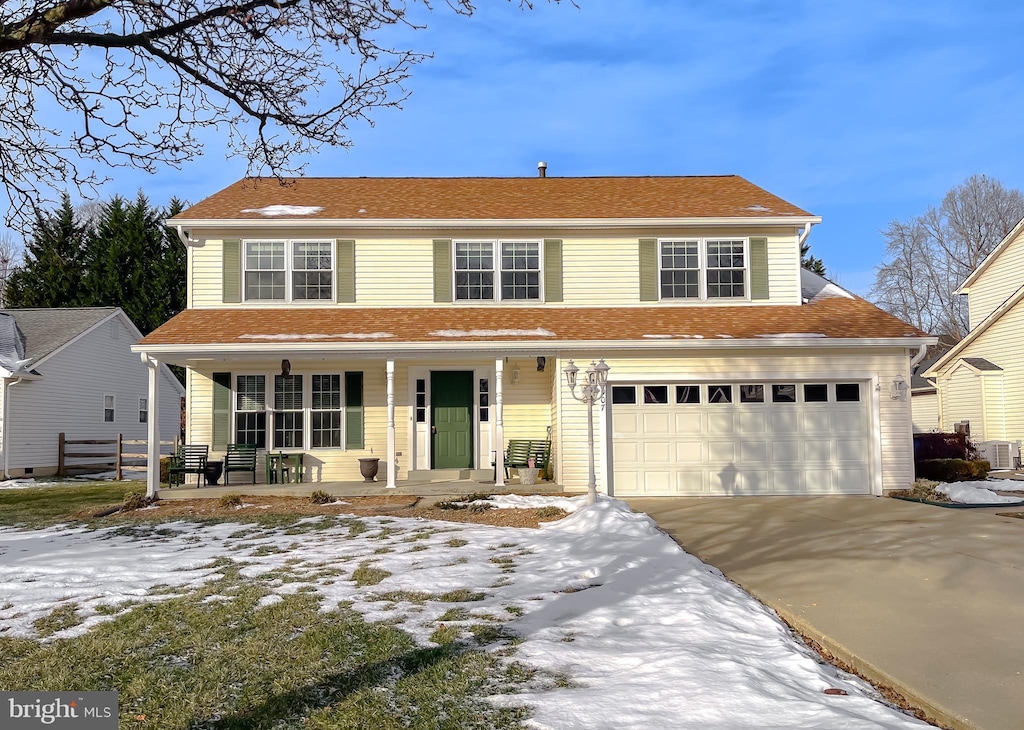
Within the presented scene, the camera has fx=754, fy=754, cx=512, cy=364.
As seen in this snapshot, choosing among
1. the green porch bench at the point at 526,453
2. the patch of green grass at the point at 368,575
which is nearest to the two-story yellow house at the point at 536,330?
the green porch bench at the point at 526,453

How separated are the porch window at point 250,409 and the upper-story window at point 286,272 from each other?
5.43 feet

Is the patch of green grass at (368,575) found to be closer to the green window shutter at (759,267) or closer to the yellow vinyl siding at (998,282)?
the green window shutter at (759,267)

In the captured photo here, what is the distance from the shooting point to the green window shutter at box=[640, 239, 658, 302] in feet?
49.1

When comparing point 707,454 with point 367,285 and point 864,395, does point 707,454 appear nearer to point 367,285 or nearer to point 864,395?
point 864,395

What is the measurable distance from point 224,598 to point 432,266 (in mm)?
9717

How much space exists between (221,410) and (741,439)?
32.2 feet

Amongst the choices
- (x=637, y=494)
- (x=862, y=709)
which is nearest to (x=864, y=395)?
(x=637, y=494)

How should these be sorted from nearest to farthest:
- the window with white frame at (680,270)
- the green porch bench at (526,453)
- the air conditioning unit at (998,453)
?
the green porch bench at (526,453), the window with white frame at (680,270), the air conditioning unit at (998,453)

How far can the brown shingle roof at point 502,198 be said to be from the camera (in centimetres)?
1510

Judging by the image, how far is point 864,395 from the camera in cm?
1356

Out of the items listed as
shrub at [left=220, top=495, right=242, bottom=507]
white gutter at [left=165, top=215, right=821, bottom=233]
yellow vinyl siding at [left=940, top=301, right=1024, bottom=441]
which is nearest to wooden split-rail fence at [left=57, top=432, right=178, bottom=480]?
white gutter at [left=165, top=215, right=821, bottom=233]

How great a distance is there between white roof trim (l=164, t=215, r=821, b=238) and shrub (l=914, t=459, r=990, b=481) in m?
5.56

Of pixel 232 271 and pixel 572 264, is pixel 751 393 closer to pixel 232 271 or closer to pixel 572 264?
pixel 572 264

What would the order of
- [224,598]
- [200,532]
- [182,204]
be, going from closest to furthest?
1. [224,598]
2. [200,532]
3. [182,204]
